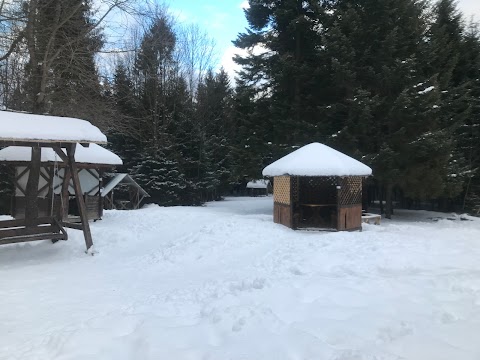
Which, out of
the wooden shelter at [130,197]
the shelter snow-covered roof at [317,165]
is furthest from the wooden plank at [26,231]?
the wooden shelter at [130,197]

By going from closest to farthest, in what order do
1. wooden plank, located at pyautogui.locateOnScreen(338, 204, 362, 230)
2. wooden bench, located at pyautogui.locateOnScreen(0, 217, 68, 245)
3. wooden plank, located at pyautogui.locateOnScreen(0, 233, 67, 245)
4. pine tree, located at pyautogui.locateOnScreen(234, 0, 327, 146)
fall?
wooden plank, located at pyautogui.locateOnScreen(0, 233, 67, 245)
wooden bench, located at pyautogui.locateOnScreen(0, 217, 68, 245)
wooden plank, located at pyautogui.locateOnScreen(338, 204, 362, 230)
pine tree, located at pyautogui.locateOnScreen(234, 0, 327, 146)

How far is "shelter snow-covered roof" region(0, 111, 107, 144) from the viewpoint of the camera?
310 inches

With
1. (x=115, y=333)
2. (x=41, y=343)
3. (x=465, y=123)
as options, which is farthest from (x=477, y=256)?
(x=465, y=123)

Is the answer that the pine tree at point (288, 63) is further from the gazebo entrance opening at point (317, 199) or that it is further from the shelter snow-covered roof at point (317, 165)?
the shelter snow-covered roof at point (317, 165)

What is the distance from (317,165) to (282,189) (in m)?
1.81

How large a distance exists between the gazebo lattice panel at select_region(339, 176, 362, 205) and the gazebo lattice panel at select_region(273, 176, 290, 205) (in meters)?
1.84

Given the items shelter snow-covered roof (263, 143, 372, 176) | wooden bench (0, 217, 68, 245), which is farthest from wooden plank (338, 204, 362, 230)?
wooden bench (0, 217, 68, 245)

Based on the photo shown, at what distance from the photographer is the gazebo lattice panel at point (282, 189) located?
13.7 meters

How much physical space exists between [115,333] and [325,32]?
19962 mm

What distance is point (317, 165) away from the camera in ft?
42.8

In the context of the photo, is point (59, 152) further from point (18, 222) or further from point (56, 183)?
point (56, 183)

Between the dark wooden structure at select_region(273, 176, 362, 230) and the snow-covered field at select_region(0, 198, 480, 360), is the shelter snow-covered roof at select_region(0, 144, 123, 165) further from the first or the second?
the dark wooden structure at select_region(273, 176, 362, 230)

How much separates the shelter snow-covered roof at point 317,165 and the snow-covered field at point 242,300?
9.86ft

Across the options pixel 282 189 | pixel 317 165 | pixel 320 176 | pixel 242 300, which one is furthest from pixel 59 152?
pixel 320 176
